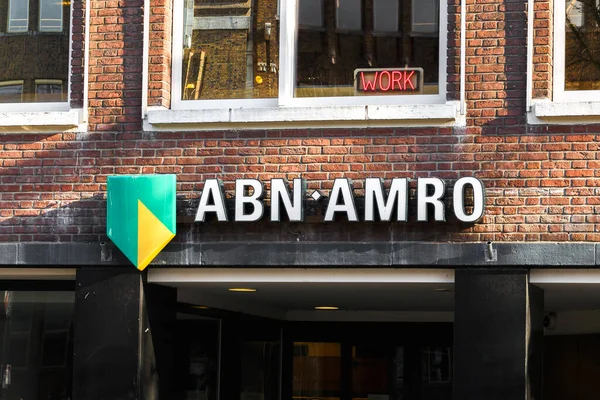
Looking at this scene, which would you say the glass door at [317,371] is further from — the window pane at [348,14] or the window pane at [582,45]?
the window pane at [582,45]

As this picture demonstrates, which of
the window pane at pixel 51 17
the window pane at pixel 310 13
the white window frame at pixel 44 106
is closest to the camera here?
the window pane at pixel 310 13

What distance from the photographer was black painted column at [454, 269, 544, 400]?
8.70m

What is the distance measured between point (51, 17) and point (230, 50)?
5.73 feet

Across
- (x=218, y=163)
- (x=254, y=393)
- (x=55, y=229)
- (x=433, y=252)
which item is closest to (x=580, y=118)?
(x=433, y=252)

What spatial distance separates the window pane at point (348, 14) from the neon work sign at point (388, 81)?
0.46 metres

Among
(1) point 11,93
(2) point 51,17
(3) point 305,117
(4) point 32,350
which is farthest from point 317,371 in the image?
(2) point 51,17

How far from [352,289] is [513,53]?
269cm

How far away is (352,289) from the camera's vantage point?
33.5 ft

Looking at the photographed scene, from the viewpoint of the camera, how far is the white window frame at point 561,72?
29.7 ft

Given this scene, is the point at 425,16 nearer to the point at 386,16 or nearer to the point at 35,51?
the point at 386,16

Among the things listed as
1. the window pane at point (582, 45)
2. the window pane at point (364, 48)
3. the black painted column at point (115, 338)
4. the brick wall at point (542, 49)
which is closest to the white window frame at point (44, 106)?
the black painted column at point (115, 338)

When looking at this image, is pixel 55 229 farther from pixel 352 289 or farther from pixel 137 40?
pixel 352 289

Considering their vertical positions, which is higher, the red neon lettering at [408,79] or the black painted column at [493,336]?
the red neon lettering at [408,79]

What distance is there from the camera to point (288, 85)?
950cm
